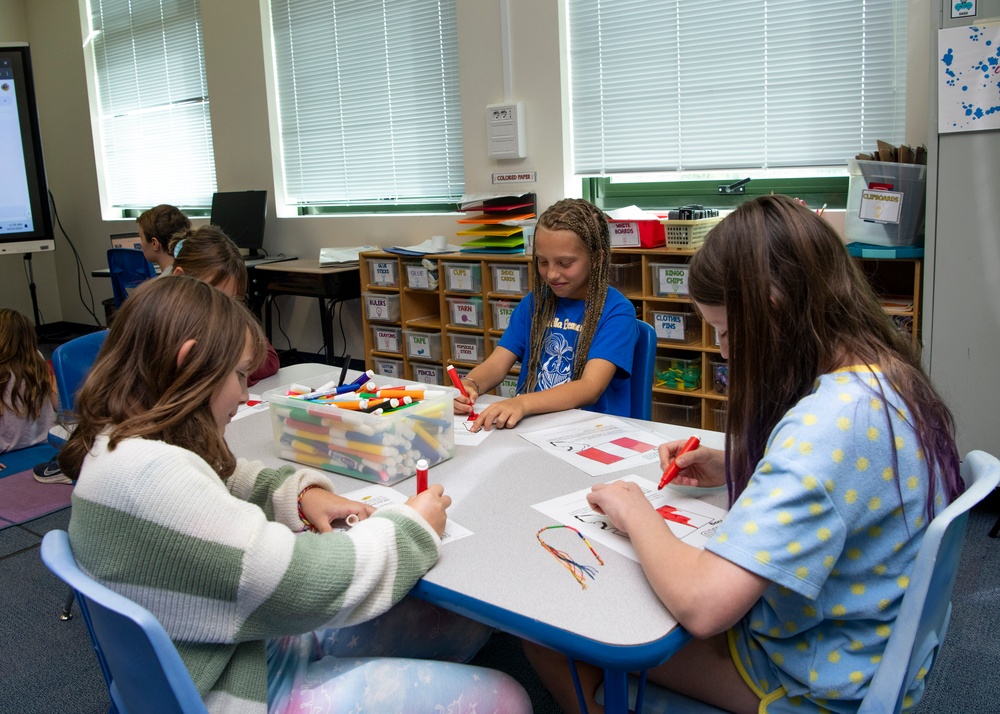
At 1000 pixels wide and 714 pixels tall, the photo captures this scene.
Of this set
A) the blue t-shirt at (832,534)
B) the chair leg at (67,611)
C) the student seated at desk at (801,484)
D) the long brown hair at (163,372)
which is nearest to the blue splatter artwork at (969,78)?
the student seated at desk at (801,484)

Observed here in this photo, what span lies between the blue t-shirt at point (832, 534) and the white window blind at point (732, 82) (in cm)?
245

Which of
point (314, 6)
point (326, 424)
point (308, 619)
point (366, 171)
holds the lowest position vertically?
point (308, 619)

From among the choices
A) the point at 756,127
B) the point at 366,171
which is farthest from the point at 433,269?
the point at 756,127

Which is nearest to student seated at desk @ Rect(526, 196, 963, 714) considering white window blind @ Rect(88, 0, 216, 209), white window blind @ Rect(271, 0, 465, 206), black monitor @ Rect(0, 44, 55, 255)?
white window blind @ Rect(271, 0, 465, 206)

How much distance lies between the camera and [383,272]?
13.3 feet

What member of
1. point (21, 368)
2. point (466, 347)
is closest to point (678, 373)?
→ point (466, 347)

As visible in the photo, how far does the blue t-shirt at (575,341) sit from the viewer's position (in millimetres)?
1955

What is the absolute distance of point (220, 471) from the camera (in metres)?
1.15

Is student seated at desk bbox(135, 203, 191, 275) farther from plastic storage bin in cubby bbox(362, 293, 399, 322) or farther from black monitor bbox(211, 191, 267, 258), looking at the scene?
black monitor bbox(211, 191, 267, 258)

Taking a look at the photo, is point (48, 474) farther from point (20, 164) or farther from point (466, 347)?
point (20, 164)

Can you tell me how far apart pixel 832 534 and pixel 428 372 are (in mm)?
3253

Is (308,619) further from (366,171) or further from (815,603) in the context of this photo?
(366,171)

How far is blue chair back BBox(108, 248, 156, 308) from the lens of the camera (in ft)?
14.2

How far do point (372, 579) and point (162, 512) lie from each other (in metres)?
0.27
